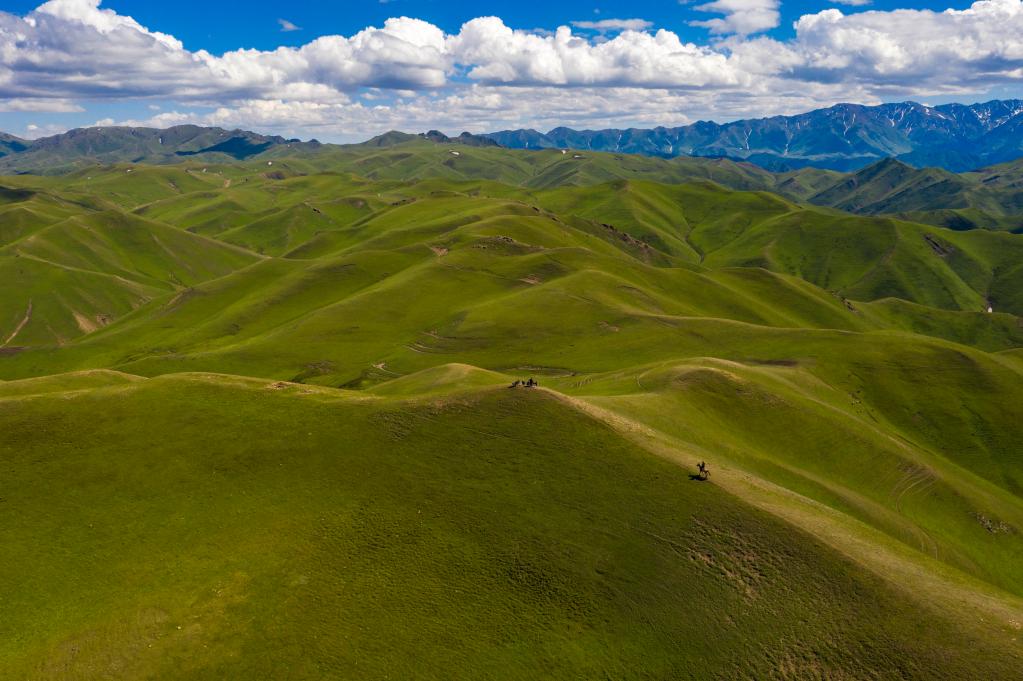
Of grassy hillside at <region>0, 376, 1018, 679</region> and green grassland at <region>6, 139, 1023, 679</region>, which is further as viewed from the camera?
green grassland at <region>6, 139, 1023, 679</region>

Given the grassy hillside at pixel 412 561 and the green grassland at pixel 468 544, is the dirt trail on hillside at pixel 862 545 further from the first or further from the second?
the grassy hillside at pixel 412 561

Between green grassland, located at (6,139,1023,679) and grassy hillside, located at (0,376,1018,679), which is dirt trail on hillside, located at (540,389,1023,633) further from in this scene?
grassy hillside, located at (0,376,1018,679)

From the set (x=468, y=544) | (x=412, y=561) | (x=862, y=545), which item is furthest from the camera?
(x=862, y=545)

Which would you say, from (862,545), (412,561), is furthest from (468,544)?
(862,545)

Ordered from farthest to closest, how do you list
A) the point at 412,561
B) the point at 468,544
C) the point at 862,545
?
1. the point at 862,545
2. the point at 468,544
3. the point at 412,561

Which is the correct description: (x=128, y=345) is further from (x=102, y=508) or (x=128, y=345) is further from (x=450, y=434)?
(x=450, y=434)

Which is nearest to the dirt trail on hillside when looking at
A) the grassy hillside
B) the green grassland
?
the green grassland

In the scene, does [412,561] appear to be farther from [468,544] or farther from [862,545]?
[862,545]

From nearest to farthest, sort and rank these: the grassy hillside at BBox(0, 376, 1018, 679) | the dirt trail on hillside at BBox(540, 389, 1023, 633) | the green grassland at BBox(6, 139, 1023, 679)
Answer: the grassy hillside at BBox(0, 376, 1018, 679) → the green grassland at BBox(6, 139, 1023, 679) → the dirt trail on hillside at BBox(540, 389, 1023, 633)

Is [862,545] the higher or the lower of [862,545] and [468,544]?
the lower

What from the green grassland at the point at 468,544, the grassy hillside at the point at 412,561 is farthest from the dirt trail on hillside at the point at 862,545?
the grassy hillside at the point at 412,561

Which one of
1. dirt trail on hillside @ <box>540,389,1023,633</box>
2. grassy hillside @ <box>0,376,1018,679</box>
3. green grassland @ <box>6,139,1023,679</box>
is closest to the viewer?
grassy hillside @ <box>0,376,1018,679</box>
